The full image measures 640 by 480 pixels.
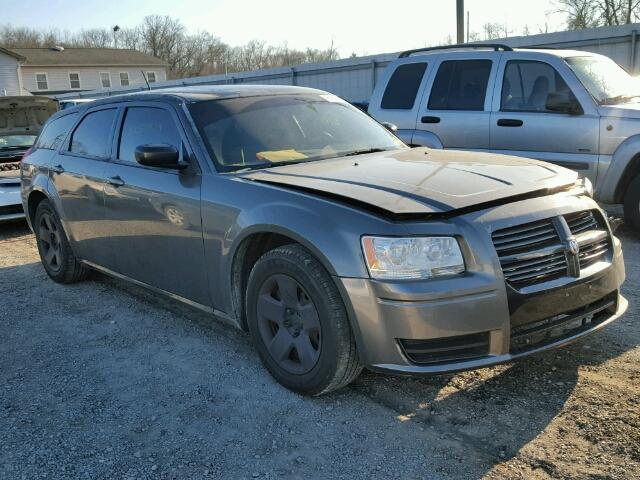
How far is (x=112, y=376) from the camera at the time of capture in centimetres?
383

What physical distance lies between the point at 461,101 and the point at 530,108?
0.82 metres

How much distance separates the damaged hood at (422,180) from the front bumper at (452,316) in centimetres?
38

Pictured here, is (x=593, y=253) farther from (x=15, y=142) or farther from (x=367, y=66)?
(x=367, y=66)

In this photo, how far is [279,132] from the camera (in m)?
4.26

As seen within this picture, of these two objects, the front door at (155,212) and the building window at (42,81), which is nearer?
the front door at (155,212)

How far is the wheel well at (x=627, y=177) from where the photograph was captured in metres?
6.36

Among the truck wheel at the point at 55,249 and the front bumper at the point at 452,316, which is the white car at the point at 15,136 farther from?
the front bumper at the point at 452,316

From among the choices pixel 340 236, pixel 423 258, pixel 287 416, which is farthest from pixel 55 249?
pixel 423 258

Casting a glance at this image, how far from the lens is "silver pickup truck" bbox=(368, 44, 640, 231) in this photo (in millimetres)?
6406

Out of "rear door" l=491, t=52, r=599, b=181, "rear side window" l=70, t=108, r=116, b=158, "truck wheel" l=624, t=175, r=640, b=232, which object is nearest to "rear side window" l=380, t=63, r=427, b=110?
"rear door" l=491, t=52, r=599, b=181

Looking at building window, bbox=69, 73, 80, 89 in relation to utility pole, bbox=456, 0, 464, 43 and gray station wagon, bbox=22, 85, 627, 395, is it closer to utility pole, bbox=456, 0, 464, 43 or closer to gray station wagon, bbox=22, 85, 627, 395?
utility pole, bbox=456, 0, 464, 43

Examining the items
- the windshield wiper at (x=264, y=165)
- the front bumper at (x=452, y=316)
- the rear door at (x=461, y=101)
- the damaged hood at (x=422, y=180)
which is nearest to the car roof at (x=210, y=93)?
the windshield wiper at (x=264, y=165)

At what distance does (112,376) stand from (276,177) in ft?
5.25

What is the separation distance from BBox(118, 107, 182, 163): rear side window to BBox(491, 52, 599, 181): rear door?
4003mm
